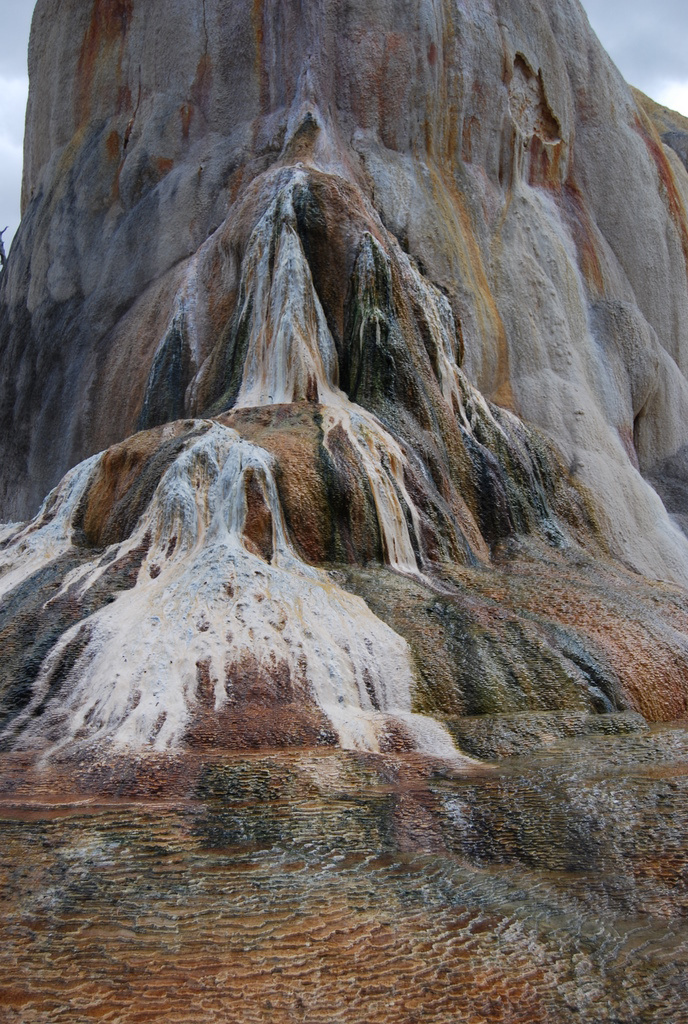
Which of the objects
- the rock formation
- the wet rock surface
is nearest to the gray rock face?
the rock formation

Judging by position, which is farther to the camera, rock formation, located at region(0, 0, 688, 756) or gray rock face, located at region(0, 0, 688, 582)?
gray rock face, located at region(0, 0, 688, 582)

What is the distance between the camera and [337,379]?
8.64 m

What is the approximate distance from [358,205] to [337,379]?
6.84 feet

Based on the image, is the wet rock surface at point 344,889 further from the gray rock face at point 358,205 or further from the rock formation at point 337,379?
the gray rock face at point 358,205

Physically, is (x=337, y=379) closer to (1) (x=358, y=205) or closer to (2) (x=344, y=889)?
(1) (x=358, y=205)

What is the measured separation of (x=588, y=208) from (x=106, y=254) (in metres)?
5.99

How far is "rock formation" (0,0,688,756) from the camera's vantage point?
17.2 feet

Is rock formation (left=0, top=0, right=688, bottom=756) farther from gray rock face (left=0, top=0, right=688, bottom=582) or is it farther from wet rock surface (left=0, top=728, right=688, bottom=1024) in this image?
wet rock surface (left=0, top=728, right=688, bottom=1024)

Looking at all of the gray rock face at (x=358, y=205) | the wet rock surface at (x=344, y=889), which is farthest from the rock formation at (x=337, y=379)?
the wet rock surface at (x=344, y=889)

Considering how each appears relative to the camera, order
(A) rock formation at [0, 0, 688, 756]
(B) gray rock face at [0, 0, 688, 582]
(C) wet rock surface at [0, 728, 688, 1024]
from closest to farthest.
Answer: (C) wet rock surface at [0, 728, 688, 1024], (A) rock formation at [0, 0, 688, 756], (B) gray rock face at [0, 0, 688, 582]

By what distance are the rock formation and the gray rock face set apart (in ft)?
0.13

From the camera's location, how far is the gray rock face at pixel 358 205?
1070cm

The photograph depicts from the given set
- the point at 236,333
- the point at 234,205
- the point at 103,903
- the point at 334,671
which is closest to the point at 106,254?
the point at 234,205

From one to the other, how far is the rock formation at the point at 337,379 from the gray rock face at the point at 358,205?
0.13 feet
